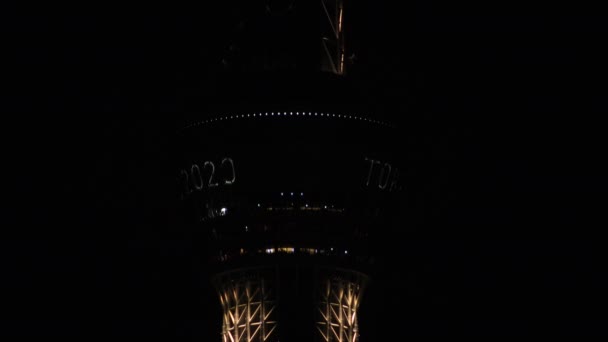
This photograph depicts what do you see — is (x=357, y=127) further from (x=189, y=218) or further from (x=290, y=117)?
(x=189, y=218)

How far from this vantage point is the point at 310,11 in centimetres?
13562

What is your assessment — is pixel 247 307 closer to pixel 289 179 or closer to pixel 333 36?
pixel 289 179

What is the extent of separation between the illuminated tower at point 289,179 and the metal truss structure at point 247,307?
7 cm

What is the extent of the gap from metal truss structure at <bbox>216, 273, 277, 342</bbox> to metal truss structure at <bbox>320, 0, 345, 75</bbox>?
14.8 m

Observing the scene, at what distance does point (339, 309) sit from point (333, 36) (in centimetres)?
1820

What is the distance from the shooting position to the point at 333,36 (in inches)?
5315

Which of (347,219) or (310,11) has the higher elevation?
(310,11)

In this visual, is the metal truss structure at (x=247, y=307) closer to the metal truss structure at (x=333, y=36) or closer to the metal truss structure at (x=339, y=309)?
the metal truss structure at (x=339, y=309)

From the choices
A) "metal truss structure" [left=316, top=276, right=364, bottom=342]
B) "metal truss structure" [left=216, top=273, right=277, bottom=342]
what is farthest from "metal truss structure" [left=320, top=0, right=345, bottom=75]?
"metal truss structure" [left=216, top=273, right=277, bottom=342]

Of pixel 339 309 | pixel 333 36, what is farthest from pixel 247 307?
pixel 333 36

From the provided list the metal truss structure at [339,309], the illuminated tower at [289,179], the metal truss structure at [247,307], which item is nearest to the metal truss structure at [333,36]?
the illuminated tower at [289,179]

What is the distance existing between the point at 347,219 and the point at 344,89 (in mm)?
9817

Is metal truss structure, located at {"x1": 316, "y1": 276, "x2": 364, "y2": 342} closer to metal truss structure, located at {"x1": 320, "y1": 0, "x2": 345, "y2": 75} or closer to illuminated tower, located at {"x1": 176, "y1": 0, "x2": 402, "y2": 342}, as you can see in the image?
illuminated tower, located at {"x1": 176, "y1": 0, "x2": 402, "y2": 342}

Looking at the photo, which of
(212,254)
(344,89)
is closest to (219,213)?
(212,254)
